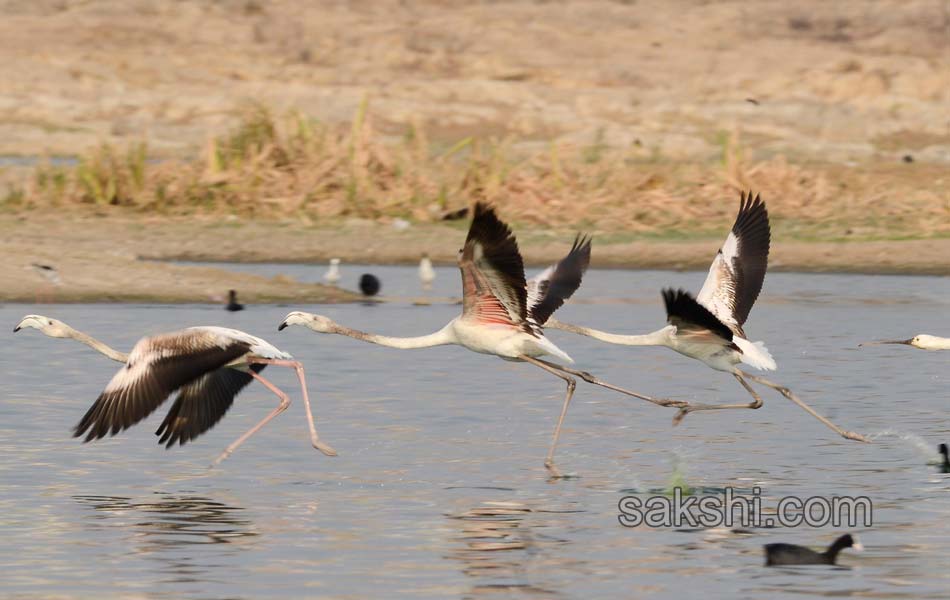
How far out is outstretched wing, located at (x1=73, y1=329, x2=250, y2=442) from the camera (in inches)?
393

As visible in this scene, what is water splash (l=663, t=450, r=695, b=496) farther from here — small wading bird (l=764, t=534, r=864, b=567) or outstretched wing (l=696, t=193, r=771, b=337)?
small wading bird (l=764, t=534, r=864, b=567)

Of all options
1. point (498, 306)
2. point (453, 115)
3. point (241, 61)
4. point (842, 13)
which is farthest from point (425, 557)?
point (842, 13)

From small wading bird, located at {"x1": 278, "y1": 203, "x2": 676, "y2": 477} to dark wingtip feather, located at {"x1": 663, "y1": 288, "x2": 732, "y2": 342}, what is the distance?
683 millimetres

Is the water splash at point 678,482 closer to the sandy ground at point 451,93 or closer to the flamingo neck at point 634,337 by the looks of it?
the flamingo neck at point 634,337

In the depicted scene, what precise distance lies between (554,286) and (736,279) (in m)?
1.19

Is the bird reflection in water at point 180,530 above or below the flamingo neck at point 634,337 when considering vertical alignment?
below

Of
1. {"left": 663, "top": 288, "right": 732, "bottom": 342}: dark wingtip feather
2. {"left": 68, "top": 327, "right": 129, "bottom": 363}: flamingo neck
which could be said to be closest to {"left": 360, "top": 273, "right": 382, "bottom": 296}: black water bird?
{"left": 68, "top": 327, "right": 129, "bottom": 363}: flamingo neck

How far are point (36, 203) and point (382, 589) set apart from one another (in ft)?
70.0

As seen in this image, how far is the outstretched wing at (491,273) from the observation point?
10.1 m

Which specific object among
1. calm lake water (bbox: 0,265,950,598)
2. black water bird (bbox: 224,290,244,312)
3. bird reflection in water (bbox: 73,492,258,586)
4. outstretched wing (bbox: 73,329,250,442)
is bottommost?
bird reflection in water (bbox: 73,492,258,586)

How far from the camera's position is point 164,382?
10.1 metres

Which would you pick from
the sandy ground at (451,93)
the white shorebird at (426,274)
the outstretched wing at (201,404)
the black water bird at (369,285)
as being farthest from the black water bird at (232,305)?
the outstretched wing at (201,404)

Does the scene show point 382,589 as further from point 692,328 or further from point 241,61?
point 241,61

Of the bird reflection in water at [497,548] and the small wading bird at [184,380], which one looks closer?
the bird reflection in water at [497,548]
